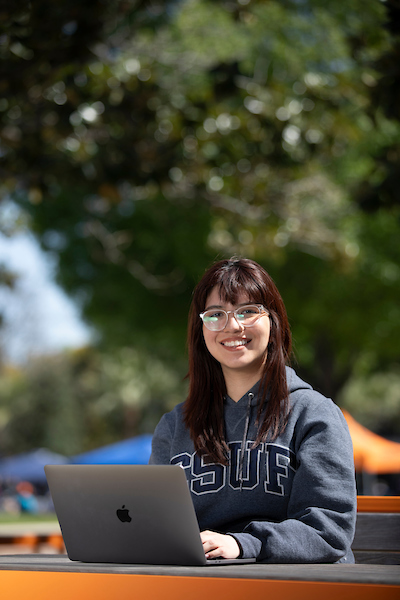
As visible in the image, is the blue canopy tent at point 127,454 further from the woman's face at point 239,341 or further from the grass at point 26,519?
the woman's face at point 239,341

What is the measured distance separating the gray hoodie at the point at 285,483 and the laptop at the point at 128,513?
0.14 meters

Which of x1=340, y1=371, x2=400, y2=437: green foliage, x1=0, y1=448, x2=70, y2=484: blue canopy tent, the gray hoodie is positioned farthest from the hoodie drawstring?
x1=0, y1=448, x2=70, y2=484: blue canopy tent

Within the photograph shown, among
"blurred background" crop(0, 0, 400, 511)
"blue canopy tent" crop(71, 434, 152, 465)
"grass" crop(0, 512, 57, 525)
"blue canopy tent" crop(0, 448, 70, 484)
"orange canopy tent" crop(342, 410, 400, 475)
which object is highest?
"blurred background" crop(0, 0, 400, 511)

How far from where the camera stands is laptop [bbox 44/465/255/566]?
75.3 inches

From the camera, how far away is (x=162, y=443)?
9.46 ft

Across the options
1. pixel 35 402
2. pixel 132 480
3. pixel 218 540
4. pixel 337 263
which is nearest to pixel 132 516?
pixel 132 480

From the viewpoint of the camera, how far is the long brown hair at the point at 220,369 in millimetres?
2609

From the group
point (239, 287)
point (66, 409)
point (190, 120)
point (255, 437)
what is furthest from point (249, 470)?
point (66, 409)

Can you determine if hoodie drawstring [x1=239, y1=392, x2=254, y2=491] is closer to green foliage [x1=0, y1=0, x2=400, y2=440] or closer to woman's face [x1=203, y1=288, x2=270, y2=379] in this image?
woman's face [x1=203, y1=288, x2=270, y2=379]

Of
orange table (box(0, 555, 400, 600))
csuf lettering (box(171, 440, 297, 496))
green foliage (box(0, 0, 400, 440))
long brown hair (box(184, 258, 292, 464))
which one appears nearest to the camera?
orange table (box(0, 555, 400, 600))

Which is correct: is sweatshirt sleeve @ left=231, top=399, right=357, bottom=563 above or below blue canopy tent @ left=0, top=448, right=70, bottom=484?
above

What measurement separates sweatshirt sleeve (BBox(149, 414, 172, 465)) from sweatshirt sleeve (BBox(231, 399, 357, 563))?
1.81 ft

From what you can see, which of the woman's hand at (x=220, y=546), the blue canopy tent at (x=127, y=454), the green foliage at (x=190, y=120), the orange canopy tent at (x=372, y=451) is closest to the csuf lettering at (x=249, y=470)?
the woman's hand at (x=220, y=546)

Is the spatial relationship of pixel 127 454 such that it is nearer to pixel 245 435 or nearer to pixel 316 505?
pixel 245 435
